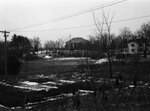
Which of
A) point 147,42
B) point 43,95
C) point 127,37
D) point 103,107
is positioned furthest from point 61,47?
point 103,107

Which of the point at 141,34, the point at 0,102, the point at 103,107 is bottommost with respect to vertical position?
the point at 0,102

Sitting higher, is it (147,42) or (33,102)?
(147,42)

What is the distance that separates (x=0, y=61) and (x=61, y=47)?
87160mm

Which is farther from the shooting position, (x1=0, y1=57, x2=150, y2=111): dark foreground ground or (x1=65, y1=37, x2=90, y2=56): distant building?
(x1=65, y1=37, x2=90, y2=56): distant building

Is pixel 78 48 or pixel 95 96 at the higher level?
pixel 78 48

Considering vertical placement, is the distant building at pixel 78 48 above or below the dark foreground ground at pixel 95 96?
above

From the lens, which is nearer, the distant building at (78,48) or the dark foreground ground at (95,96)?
the dark foreground ground at (95,96)

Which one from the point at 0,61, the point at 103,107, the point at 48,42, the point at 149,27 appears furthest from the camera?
the point at 48,42

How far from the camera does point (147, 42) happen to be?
6731 centimetres

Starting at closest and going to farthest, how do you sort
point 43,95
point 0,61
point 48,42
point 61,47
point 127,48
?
point 43,95
point 0,61
point 127,48
point 61,47
point 48,42

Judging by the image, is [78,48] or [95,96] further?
[78,48]

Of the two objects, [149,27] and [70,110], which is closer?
[70,110]

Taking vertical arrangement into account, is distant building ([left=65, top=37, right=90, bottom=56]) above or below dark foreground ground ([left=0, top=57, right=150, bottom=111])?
above

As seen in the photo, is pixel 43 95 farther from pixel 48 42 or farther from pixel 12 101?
pixel 48 42
